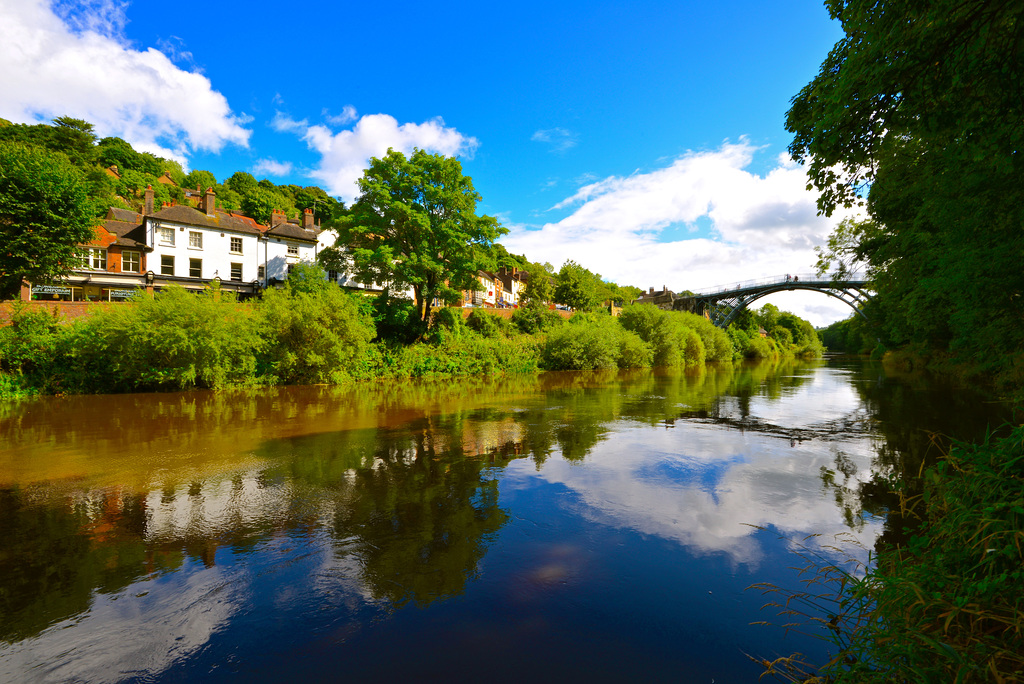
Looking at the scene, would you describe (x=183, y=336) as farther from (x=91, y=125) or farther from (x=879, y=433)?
(x=91, y=125)

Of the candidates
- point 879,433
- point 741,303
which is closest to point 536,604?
point 879,433

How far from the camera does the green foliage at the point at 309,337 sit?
75.4 ft

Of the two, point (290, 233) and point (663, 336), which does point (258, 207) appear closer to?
point (290, 233)

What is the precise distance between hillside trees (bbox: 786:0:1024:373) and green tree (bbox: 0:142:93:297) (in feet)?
133

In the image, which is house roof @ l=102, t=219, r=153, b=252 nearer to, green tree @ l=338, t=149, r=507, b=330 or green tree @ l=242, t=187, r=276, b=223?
green tree @ l=338, t=149, r=507, b=330

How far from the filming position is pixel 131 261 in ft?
133

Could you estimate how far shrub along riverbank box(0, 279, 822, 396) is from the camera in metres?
18.4

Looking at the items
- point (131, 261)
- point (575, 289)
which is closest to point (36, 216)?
point (131, 261)

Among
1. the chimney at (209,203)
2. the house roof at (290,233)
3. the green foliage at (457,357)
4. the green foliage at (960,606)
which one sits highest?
the chimney at (209,203)

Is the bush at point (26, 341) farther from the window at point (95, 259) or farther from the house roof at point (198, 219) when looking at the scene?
the house roof at point (198, 219)

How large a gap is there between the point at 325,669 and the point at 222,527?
3757mm

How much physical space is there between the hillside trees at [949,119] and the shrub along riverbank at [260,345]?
22135mm

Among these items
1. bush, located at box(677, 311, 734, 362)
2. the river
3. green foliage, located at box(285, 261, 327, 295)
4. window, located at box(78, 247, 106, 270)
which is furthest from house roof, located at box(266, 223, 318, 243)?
bush, located at box(677, 311, 734, 362)

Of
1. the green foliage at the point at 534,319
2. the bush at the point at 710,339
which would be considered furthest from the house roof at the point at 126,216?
the bush at the point at 710,339
